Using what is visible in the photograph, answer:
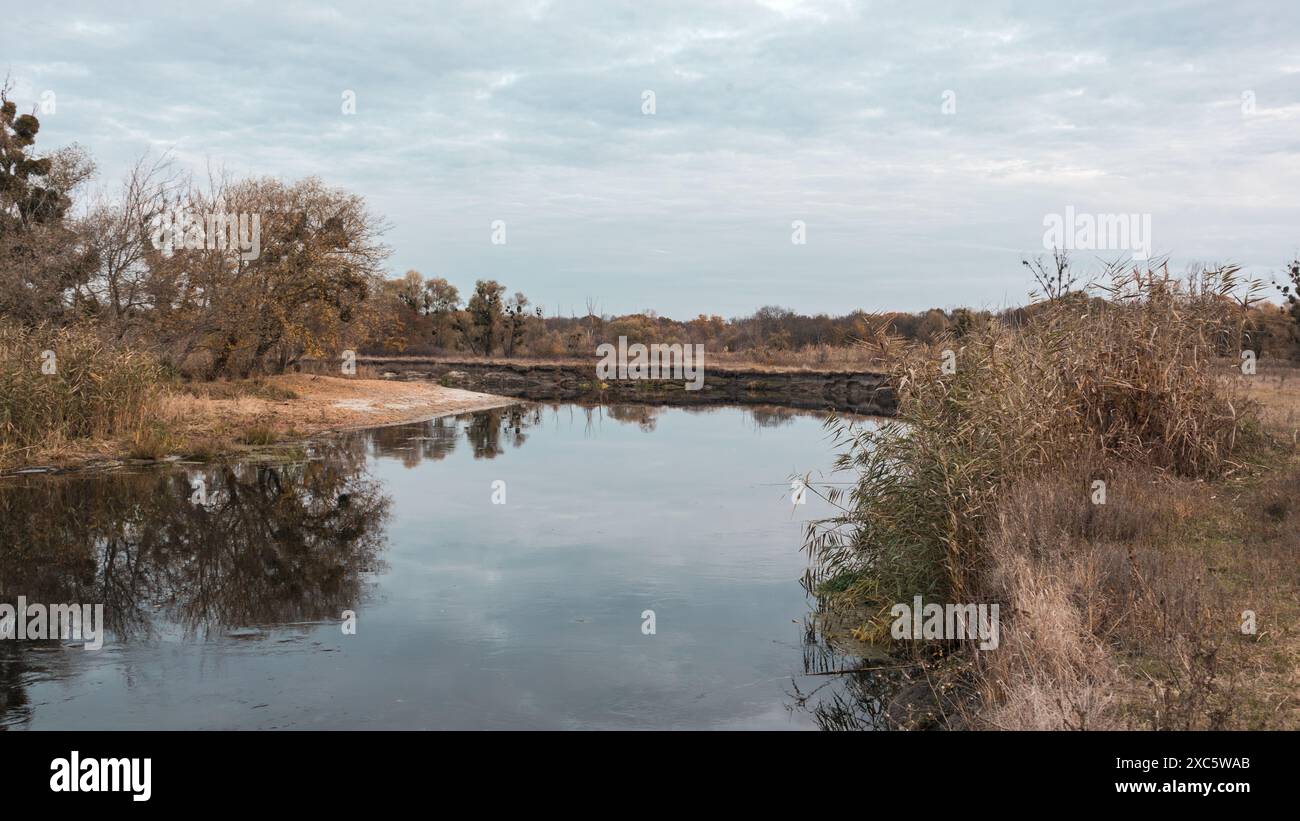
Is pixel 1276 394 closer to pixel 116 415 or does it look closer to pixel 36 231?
pixel 116 415

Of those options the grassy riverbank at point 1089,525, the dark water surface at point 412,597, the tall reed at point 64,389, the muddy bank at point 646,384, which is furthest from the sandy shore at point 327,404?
the grassy riverbank at point 1089,525

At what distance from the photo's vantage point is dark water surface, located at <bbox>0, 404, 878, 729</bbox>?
657 centimetres

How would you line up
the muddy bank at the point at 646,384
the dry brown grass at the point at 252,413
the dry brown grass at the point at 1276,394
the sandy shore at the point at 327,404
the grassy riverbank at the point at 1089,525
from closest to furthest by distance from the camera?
1. the grassy riverbank at the point at 1089,525
2. the dry brown grass at the point at 1276,394
3. the dry brown grass at the point at 252,413
4. the sandy shore at the point at 327,404
5. the muddy bank at the point at 646,384

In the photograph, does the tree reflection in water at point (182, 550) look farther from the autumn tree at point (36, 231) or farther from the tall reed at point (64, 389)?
the autumn tree at point (36, 231)

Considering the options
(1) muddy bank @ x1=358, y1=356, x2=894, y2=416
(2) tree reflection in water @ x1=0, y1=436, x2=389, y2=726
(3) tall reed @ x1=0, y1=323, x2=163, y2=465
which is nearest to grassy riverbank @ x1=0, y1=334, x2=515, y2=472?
(3) tall reed @ x1=0, y1=323, x2=163, y2=465

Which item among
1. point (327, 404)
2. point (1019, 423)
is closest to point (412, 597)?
point (1019, 423)

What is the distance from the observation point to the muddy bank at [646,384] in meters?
40.6

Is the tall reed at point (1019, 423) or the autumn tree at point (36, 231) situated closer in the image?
the tall reed at point (1019, 423)

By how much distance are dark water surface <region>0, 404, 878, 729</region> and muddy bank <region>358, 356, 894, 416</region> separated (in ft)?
72.4

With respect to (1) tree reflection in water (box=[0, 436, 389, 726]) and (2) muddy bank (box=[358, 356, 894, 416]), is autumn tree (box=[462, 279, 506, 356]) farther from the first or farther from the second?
(1) tree reflection in water (box=[0, 436, 389, 726])

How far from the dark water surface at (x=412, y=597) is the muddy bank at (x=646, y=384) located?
72.4 feet

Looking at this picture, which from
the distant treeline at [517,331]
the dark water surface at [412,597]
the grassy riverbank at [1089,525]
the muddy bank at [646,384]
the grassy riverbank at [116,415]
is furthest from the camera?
the distant treeline at [517,331]
